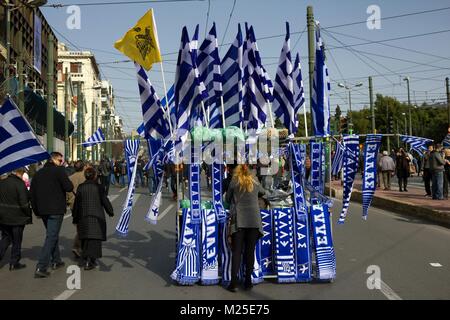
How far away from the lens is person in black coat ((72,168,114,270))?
8.40 m

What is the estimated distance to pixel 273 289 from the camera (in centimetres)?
693

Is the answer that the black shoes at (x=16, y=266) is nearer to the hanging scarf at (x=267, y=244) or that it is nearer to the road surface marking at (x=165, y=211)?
the hanging scarf at (x=267, y=244)

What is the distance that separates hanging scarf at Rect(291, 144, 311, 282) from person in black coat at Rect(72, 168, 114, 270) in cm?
302

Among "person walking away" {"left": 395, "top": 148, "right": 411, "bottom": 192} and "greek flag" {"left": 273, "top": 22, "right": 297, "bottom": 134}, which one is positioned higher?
"greek flag" {"left": 273, "top": 22, "right": 297, "bottom": 134}

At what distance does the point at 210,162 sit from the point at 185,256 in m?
1.40

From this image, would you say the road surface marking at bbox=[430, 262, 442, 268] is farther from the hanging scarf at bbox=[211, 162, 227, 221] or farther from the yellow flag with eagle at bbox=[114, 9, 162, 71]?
the yellow flag with eagle at bbox=[114, 9, 162, 71]

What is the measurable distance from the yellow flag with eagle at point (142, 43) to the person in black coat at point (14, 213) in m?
2.83

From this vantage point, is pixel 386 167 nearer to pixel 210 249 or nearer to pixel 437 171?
pixel 437 171

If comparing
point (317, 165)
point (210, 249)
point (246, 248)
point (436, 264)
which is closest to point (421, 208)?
point (436, 264)

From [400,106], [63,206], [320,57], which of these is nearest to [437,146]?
[320,57]

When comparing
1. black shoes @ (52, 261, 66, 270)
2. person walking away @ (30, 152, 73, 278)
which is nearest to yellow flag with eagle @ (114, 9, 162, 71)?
Answer: person walking away @ (30, 152, 73, 278)

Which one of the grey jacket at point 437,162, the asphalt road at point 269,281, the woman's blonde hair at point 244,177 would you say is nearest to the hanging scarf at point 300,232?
the asphalt road at point 269,281
